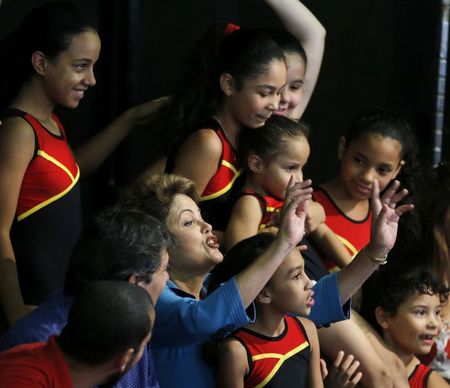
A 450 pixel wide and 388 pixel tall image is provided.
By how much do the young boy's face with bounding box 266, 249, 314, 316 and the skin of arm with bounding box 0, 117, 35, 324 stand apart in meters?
0.76

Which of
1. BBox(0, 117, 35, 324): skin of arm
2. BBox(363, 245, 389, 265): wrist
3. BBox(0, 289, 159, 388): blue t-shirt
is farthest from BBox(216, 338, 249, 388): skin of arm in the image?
BBox(0, 117, 35, 324): skin of arm

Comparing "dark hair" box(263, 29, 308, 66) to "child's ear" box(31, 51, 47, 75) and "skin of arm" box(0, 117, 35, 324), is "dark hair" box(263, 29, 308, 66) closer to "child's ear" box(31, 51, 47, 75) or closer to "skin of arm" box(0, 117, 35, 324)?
"child's ear" box(31, 51, 47, 75)

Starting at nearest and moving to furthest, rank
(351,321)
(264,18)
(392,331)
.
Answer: (351,321) → (392,331) → (264,18)

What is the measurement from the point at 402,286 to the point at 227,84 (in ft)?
3.13

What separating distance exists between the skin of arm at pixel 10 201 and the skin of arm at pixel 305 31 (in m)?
1.24

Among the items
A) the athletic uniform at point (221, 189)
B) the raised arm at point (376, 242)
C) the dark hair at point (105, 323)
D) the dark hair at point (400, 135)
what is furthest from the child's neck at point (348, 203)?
the dark hair at point (105, 323)

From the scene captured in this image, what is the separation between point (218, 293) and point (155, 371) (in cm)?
38

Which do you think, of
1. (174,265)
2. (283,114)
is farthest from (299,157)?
(174,265)

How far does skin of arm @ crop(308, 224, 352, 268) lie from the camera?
4.47m

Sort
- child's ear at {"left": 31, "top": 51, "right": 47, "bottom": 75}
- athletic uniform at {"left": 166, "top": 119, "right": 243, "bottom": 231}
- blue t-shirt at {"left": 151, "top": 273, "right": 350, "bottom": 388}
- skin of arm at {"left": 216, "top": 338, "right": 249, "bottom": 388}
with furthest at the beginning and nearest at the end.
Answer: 1. athletic uniform at {"left": 166, "top": 119, "right": 243, "bottom": 231}
2. child's ear at {"left": 31, "top": 51, "right": 47, "bottom": 75}
3. skin of arm at {"left": 216, "top": 338, "right": 249, "bottom": 388}
4. blue t-shirt at {"left": 151, "top": 273, "right": 350, "bottom": 388}

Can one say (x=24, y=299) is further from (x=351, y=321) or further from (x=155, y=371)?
(x=351, y=321)

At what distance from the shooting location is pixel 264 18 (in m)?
5.24

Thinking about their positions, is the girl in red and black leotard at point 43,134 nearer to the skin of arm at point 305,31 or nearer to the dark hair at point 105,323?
the skin of arm at point 305,31

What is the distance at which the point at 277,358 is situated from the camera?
3732 millimetres
